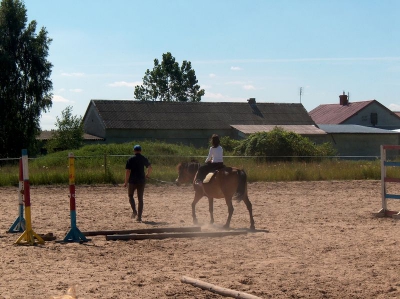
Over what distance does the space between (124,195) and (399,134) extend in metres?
39.5

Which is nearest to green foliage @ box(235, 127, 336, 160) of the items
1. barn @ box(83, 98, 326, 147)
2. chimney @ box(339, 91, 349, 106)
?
barn @ box(83, 98, 326, 147)

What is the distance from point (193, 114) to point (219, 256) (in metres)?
46.7

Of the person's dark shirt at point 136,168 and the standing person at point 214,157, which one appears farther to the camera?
the person's dark shirt at point 136,168

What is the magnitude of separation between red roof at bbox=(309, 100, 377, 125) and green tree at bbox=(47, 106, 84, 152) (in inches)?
1127

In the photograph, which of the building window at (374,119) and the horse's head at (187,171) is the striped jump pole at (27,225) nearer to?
the horse's head at (187,171)

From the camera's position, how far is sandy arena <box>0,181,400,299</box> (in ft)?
23.6

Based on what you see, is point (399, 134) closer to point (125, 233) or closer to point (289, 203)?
point (289, 203)

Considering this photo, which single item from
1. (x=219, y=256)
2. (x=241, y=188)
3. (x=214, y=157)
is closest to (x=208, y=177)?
(x=214, y=157)

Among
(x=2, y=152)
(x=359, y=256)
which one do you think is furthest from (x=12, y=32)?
(x=359, y=256)

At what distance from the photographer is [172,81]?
83938 millimetres

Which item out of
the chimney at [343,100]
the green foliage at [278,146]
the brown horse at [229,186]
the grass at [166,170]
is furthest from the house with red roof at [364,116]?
the brown horse at [229,186]

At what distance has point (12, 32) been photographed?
4912 cm

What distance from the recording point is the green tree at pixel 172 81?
83.7 meters

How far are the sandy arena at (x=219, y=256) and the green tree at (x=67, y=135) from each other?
3450cm
